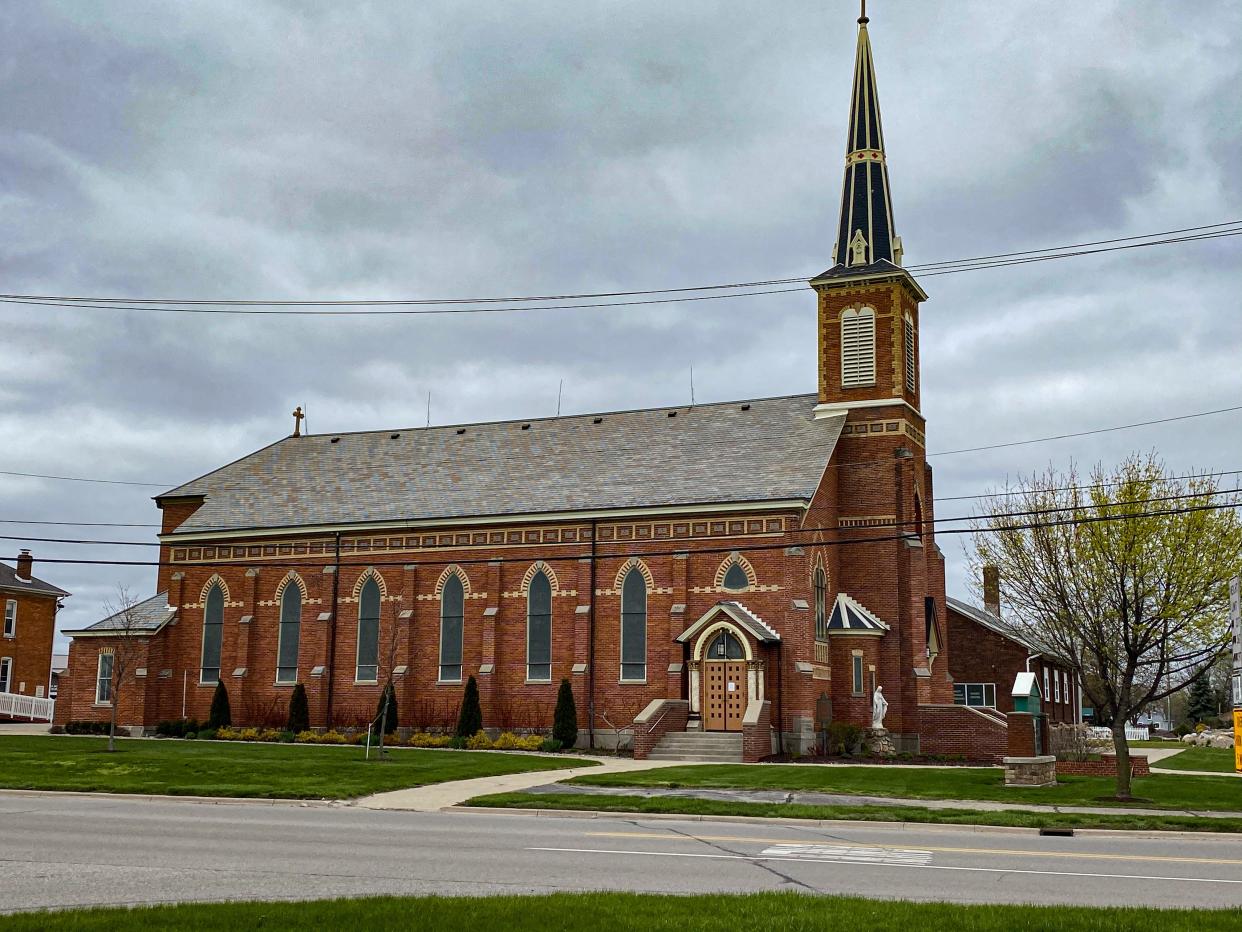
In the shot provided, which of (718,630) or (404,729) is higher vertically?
(718,630)

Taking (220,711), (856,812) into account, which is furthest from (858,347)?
(220,711)

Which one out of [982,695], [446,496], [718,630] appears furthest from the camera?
[982,695]

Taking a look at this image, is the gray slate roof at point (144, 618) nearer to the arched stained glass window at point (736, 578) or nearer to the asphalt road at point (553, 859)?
the arched stained glass window at point (736, 578)

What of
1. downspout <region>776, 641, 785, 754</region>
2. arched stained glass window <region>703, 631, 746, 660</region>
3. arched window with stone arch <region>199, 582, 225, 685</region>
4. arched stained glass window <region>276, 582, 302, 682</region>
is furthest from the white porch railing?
downspout <region>776, 641, 785, 754</region>

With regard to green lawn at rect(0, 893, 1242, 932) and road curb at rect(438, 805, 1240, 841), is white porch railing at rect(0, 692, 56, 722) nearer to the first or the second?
road curb at rect(438, 805, 1240, 841)

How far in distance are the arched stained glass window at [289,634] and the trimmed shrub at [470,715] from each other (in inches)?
330

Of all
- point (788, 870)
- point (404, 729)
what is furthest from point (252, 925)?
point (404, 729)

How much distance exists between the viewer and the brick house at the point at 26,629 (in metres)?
66.3

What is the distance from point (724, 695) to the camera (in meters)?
40.0

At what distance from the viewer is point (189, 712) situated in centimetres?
4891

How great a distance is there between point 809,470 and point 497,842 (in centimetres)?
2584

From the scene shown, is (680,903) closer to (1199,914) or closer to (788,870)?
(788,870)

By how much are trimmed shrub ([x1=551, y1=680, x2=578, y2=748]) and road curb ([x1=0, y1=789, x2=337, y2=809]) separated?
17.0 m

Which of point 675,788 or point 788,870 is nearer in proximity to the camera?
point 788,870
